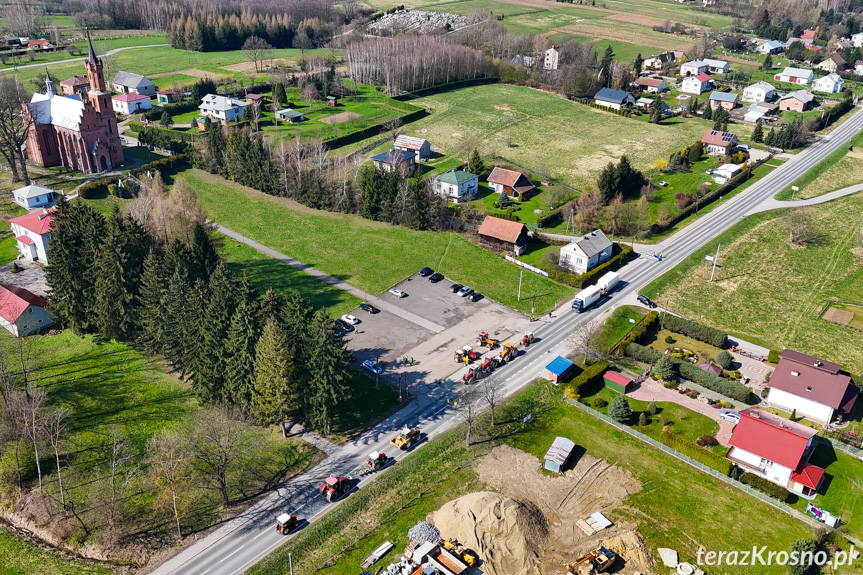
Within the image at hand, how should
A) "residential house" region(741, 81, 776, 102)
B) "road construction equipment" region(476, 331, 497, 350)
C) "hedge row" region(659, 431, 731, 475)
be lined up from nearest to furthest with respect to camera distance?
"hedge row" region(659, 431, 731, 475) → "road construction equipment" region(476, 331, 497, 350) → "residential house" region(741, 81, 776, 102)

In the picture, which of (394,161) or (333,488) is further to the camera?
(394,161)

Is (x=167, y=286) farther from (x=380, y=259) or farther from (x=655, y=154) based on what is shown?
(x=655, y=154)

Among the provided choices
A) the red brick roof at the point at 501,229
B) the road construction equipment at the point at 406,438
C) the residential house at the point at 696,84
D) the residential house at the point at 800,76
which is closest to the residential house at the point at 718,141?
the residential house at the point at 696,84

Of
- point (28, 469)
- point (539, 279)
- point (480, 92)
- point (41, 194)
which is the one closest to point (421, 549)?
point (28, 469)

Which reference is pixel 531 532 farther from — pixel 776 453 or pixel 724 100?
pixel 724 100

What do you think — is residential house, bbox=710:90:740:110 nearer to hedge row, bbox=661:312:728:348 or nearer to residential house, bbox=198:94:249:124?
hedge row, bbox=661:312:728:348

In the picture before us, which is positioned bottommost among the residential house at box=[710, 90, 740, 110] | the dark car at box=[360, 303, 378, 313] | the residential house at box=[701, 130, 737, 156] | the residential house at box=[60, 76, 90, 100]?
the dark car at box=[360, 303, 378, 313]

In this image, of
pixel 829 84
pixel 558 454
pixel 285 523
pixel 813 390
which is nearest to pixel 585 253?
pixel 813 390

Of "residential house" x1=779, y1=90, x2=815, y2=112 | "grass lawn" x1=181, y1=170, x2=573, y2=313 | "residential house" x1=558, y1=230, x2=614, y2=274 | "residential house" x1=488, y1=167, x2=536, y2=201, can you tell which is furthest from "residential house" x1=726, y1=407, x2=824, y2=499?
"residential house" x1=779, y1=90, x2=815, y2=112
